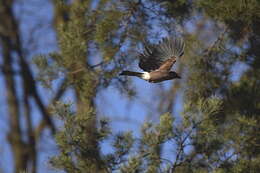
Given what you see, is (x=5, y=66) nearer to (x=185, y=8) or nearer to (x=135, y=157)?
(x=185, y=8)

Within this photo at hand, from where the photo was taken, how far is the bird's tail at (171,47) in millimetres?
3389

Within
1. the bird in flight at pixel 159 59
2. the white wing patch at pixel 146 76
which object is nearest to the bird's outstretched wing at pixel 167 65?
the bird in flight at pixel 159 59

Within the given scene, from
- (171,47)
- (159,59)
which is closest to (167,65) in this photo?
(159,59)

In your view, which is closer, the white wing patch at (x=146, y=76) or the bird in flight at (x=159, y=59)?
the bird in flight at (x=159, y=59)

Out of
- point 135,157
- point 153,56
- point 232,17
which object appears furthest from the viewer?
point 153,56

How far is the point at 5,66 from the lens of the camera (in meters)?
8.44

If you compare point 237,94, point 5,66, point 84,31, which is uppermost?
point 5,66

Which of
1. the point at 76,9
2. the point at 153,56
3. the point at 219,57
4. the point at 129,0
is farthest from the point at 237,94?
the point at 76,9

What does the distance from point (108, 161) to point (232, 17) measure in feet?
3.21

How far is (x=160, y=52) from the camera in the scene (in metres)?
3.47

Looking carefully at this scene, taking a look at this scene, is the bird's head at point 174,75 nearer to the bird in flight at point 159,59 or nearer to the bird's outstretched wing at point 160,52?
the bird in flight at point 159,59

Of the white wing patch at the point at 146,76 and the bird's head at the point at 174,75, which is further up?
the bird's head at the point at 174,75

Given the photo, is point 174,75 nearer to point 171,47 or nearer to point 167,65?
point 167,65

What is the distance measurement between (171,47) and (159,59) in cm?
16
